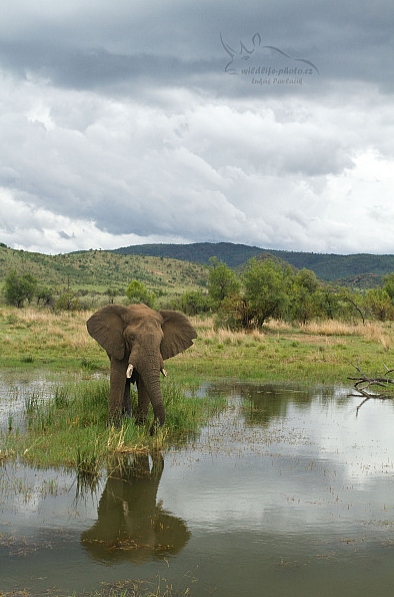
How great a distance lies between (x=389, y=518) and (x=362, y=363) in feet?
53.3

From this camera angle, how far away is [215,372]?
23125 mm

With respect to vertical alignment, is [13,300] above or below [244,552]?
above

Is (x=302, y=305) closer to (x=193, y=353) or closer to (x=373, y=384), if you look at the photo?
(x=193, y=353)

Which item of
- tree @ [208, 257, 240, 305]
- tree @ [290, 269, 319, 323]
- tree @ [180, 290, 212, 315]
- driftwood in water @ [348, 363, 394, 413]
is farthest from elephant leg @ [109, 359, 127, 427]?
tree @ [180, 290, 212, 315]

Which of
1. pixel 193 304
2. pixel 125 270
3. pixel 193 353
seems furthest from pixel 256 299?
pixel 125 270

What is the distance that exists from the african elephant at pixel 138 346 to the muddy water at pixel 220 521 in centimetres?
136

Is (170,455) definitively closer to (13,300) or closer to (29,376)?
(29,376)

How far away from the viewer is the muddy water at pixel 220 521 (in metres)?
7.07

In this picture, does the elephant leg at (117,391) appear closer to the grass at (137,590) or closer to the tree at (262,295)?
the grass at (137,590)

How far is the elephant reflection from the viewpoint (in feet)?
25.3

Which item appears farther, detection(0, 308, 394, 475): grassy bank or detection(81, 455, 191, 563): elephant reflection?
detection(0, 308, 394, 475): grassy bank

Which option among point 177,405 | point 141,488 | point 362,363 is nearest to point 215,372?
point 362,363

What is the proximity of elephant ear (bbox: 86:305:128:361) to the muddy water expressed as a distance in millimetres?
2441

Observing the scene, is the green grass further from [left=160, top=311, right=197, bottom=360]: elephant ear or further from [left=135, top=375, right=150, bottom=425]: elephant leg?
[left=160, top=311, right=197, bottom=360]: elephant ear
